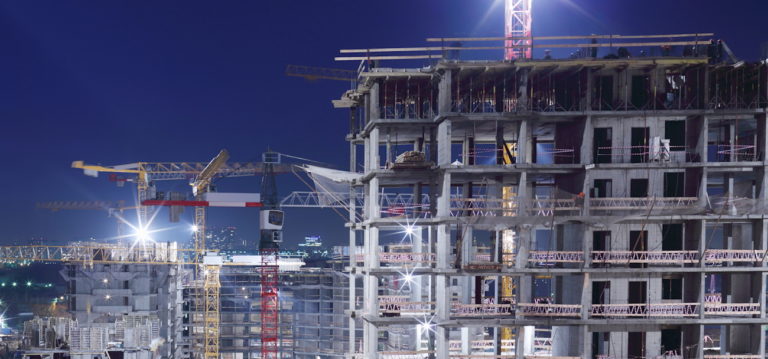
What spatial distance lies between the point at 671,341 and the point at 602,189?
9372 mm

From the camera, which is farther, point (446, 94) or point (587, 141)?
point (446, 94)

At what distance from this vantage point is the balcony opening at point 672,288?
35.8 m

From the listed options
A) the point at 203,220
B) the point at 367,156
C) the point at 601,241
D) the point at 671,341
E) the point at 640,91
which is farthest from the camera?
the point at 203,220

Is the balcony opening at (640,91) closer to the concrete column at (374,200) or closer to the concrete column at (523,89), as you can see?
the concrete column at (523,89)

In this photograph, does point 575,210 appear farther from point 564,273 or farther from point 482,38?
point 482,38

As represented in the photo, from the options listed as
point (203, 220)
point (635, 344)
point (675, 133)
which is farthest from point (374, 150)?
point (203, 220)

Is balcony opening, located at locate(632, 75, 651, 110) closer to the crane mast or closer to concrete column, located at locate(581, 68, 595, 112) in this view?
concrete column, located at locate(581, 68, 595, 112)

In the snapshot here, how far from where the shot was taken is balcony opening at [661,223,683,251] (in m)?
35.8

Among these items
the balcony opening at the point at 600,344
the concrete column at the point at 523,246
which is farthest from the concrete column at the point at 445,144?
the balcony opening at the point at 600,344

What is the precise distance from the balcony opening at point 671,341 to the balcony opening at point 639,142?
974 cm

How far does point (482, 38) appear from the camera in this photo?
35469mm

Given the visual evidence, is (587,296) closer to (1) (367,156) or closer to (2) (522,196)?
(2) (522,196)

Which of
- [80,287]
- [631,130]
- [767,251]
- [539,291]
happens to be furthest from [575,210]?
[539,291]

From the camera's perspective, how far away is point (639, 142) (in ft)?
119
